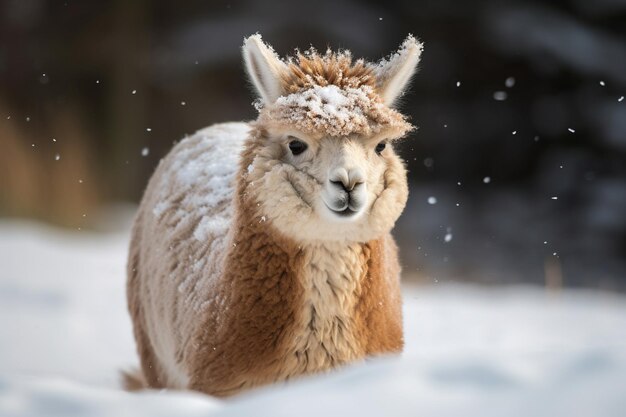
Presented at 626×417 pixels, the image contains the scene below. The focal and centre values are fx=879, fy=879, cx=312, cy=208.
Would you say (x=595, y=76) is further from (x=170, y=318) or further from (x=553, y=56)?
(x=170, y=318)

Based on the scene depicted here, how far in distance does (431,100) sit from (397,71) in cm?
853

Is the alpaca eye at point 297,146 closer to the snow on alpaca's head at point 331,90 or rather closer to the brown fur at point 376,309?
the snow on alpaca's head at point 331,90

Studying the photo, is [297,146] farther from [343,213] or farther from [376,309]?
[376,309]

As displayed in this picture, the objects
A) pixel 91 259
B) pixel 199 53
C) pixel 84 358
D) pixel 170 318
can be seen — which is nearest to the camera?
pixel 170 318

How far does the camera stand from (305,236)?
129 inches

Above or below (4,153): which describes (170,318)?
below

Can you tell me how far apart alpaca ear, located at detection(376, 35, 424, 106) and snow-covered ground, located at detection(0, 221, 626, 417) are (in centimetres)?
111

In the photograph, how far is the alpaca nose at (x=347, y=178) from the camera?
313 cm

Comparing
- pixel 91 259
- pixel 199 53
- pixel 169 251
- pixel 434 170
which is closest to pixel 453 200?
pixel 434 170

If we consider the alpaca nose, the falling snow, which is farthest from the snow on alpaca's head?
the falling snow

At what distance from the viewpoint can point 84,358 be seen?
5.40 m

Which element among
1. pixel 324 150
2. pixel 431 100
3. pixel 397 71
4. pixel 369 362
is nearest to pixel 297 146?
pixel 324 150

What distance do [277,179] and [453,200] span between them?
8.62 m

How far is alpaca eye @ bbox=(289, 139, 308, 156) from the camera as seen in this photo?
3375 millimetres
